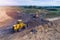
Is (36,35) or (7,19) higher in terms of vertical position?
(7,19)

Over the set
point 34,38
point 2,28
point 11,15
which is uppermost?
point 11,15

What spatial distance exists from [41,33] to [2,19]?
426mm

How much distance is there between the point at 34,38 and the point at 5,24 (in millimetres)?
326

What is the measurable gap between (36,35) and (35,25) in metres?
0.10

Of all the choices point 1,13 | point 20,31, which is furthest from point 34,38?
point 1,13

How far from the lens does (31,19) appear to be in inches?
47.8

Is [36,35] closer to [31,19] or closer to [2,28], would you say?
[31,19]

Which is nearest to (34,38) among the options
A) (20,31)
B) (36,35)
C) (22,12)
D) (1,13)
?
(36,35)

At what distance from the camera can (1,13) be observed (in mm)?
1222

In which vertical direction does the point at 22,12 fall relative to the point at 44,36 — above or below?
above

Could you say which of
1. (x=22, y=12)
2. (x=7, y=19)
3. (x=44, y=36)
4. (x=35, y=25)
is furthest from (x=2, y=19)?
(x=44, y=36)

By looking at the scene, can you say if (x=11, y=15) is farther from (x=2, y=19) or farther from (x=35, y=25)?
(x=35, y=25)

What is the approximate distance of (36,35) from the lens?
1.17 m

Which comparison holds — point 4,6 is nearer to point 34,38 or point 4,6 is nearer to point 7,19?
point 7,19
